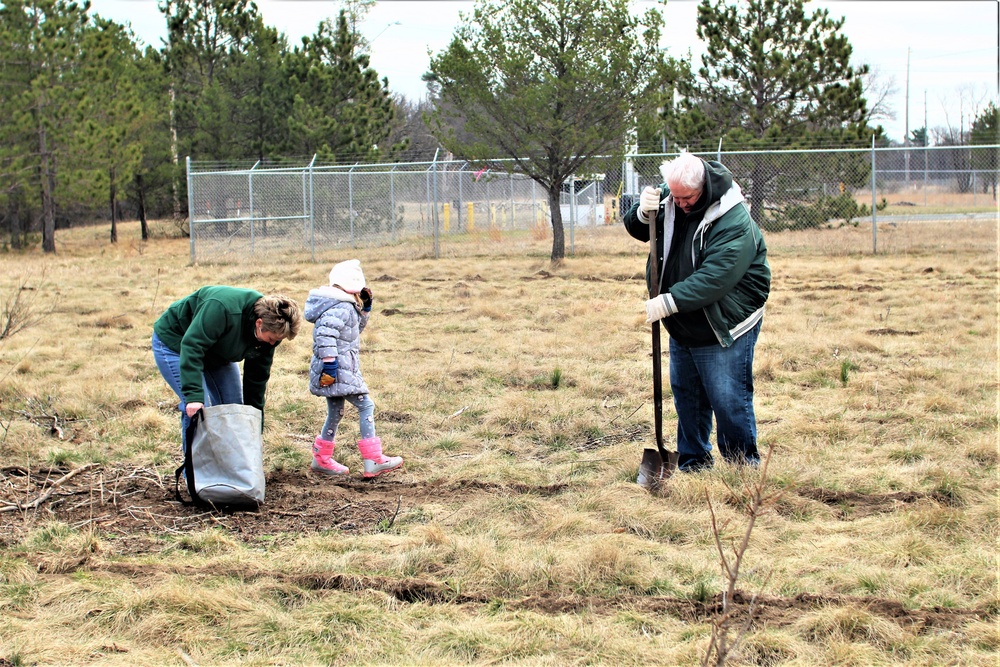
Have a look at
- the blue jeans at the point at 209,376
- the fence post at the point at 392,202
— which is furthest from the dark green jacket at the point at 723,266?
the fence post at the point at 392,202

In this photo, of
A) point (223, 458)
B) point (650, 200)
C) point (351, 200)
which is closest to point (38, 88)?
point (351, 200)

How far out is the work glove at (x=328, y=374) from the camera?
550cm

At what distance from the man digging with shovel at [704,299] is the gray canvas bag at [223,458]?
6.95 ft

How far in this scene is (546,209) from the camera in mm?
27109

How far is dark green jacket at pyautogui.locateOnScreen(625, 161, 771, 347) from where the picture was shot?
4848 mm

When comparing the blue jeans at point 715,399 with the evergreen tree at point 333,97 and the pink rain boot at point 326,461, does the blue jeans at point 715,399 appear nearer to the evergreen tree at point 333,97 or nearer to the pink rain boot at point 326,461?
the pink rain boot at point 326,461

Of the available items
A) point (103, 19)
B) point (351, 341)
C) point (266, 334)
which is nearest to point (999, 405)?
point (351, 341)

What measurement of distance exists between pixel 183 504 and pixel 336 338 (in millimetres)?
1238

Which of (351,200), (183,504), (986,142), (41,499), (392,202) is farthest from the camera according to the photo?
(986,142)

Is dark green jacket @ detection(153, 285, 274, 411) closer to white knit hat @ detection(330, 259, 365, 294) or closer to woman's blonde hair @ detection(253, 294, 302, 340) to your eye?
woman's blonde hair @ detection(253, 294, 302, 340)

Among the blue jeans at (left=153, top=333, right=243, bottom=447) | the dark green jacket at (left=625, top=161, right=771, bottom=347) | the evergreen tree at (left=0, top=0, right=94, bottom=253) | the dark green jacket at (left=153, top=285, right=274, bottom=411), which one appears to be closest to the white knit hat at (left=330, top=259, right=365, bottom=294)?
the dark green jacket at (left=153, top=285, right=274, bottom=411)

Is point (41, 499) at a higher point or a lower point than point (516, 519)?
higher

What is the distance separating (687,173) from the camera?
15.7ft

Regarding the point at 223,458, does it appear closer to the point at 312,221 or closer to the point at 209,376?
the point at 209,376
